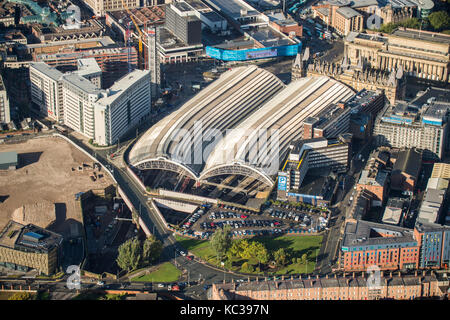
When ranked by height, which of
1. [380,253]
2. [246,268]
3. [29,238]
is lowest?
[246,268]

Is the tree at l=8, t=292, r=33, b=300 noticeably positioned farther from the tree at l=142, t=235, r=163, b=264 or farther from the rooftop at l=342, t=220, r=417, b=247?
the rooftop at l=342, t=220, r=417, b=247

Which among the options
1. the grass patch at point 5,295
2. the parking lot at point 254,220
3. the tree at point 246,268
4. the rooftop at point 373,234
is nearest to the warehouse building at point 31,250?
the grass patch at point 5,295

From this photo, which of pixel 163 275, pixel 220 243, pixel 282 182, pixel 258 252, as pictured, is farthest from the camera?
pixel 282 182

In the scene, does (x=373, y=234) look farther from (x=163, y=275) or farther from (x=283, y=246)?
(x=163, y=275)

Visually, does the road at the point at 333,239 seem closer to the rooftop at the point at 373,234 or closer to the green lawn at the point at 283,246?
the green lawn at the point at 283,246

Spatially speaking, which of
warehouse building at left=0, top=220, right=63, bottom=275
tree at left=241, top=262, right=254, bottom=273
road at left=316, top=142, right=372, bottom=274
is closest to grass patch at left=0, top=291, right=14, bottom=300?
warehouse building at left=0, top=220, right=63, bottom=275

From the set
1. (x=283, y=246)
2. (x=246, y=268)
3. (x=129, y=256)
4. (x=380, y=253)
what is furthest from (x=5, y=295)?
(x=380, y=253)
